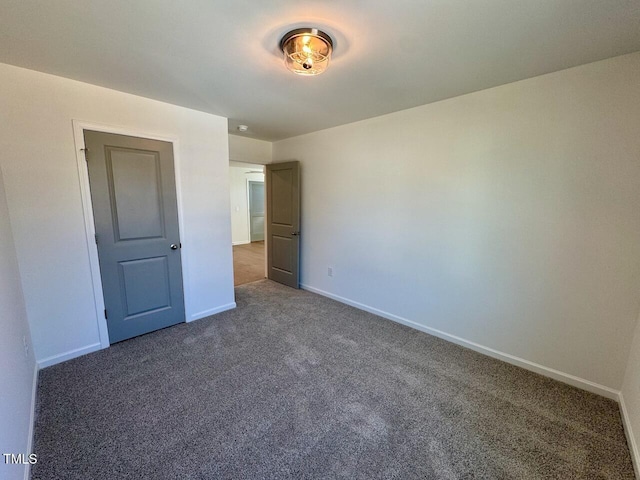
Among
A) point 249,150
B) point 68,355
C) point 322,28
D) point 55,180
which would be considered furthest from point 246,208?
point 322,28

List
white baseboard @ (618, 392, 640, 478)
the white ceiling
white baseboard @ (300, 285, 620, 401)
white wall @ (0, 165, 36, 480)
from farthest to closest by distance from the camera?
1. white baseboard @ (300, 285, 620, 401)
2. white baseboard @ (618, 392, 640, 478)
3. the white ceiling
4. white wall @ (0, 165, 36, 480)

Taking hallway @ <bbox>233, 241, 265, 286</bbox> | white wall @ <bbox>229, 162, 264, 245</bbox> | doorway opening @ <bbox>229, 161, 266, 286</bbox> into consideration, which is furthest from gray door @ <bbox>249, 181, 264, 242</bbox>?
hallway @ <bbox>233, 241, 265, 286</bbox>

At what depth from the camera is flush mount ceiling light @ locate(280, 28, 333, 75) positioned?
1.54 m

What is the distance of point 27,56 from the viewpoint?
6.01ft

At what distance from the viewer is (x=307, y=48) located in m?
1.59

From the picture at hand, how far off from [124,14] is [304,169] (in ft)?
9.29

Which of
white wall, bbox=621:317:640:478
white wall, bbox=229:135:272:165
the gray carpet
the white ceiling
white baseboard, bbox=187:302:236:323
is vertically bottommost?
the gray carpet

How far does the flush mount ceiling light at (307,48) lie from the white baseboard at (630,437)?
294 centimetres

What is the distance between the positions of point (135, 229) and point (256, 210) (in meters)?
Answer: 6.01

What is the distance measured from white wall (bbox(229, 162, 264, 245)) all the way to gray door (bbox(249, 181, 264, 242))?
128 mm

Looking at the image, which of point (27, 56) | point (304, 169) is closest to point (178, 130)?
point (27, 56)

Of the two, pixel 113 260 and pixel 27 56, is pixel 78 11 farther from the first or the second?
pixel 113 260

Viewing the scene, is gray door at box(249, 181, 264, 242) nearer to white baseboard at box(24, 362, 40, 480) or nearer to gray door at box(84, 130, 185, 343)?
gray door at box(84, 130, 185, 343)

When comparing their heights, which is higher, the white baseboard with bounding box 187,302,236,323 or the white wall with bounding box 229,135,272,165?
the white wall with bounding box 229,135,272,165
